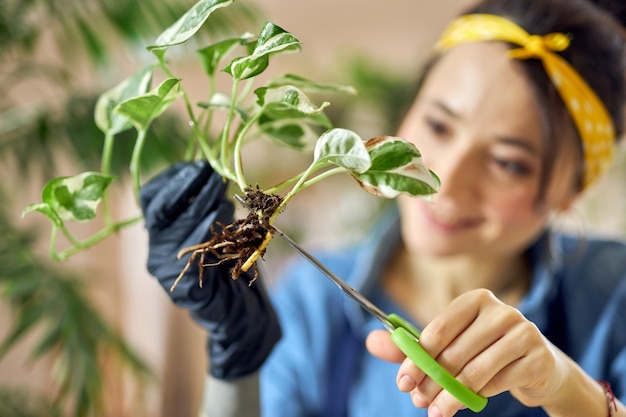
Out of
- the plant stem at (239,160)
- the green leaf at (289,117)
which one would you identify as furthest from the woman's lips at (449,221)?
the plant stem at (239,160)

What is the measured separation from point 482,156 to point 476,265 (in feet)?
0.82

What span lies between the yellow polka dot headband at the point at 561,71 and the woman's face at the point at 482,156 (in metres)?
0.02

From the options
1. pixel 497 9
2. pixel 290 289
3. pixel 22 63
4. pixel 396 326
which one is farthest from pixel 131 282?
pixel 396 326

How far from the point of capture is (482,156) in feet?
2.66

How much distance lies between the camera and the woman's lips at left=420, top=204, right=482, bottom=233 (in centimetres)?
84

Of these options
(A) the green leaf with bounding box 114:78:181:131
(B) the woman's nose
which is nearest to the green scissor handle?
(A) the green leaf with bounding box 114:78:181:131

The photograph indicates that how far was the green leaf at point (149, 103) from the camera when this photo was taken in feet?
1.44

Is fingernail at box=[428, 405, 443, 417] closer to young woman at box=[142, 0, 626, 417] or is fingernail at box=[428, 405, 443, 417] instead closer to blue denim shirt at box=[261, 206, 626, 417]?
young woman at box=[142, 0, 626, 417]

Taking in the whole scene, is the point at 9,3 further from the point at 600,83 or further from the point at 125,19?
the point at 600,83

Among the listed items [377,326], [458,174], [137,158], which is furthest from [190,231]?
[377,326]

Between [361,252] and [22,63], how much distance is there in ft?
1.96

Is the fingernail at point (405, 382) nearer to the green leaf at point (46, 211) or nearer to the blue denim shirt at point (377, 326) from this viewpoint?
the green leaf at point (46, 211)

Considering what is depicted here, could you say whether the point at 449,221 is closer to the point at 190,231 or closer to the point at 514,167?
the point at 514,167

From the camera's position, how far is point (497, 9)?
34.8 inches
